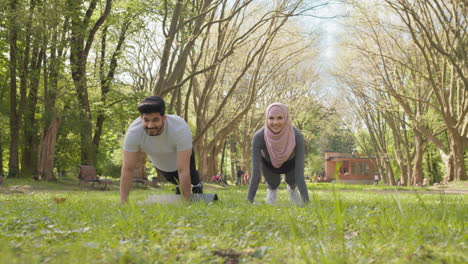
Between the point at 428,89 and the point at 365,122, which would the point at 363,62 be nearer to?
the point at 428,89

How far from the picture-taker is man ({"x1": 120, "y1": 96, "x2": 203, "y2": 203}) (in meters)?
6.03

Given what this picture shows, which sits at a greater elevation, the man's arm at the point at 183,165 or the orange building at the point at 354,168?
the orange building at the point at 354,168

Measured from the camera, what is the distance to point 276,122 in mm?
7055

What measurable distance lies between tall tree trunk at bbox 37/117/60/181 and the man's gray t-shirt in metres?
17.2

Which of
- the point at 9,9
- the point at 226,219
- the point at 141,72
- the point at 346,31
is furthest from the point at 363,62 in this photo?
the point at 226,219

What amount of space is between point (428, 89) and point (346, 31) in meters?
6.49

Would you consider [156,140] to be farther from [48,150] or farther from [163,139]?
[48,150]

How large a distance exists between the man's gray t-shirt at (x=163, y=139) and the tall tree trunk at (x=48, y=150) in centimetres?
1716

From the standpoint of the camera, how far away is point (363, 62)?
29.2 metres

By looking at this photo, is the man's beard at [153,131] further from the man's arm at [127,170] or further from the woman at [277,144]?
the woman at [277,144]

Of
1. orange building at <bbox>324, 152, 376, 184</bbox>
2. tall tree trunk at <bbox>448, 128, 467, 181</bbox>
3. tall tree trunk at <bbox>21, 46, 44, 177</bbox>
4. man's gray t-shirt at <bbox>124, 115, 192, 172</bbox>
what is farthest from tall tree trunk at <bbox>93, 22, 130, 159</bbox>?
orange building at <bbox>324, 152, 376, 184</bbox>

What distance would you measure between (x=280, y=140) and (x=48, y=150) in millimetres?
18016

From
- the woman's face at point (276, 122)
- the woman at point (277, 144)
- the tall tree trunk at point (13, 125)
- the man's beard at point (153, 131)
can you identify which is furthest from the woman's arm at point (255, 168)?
the tall tree trunk at point (13, 125)

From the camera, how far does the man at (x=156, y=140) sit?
6027mm
